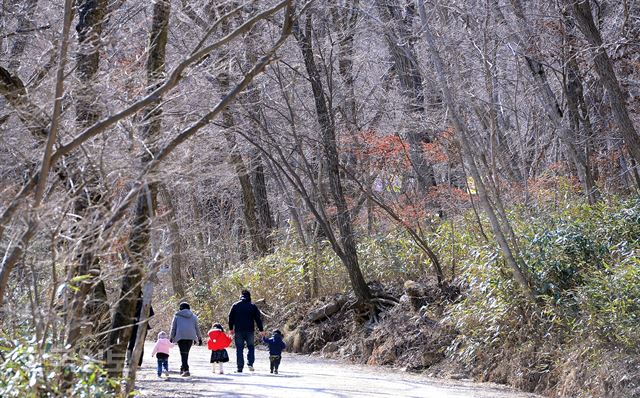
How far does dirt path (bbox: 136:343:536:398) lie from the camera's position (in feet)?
46.6

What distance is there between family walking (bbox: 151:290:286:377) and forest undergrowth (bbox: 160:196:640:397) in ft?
10.7

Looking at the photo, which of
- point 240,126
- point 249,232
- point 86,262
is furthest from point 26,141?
point 249,232

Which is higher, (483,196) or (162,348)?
(483,196)

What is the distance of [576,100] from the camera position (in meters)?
20.3

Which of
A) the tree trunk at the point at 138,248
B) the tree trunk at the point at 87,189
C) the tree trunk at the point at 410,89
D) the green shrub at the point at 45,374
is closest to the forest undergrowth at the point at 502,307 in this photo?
the tree trunk at the point at 410,89

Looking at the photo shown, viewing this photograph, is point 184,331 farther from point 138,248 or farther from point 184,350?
point 138,248

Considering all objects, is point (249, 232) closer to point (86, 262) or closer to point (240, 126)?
point (240, 126)

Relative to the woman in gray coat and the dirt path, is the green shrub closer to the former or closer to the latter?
the dirt path

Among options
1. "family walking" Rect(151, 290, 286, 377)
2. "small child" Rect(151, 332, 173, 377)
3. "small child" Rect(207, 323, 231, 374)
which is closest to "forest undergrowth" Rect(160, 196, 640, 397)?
"family walking" Rect(151, 290, 286, 377)

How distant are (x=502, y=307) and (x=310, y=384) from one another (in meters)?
3.94

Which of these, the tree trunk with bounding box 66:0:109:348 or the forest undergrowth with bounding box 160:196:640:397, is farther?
the forest undergrowth with bounding box 160:196:640:397

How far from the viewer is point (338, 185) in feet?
72.8

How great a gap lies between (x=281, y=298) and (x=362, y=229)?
3.04 meters

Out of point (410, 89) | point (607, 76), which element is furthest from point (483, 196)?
point (410, 89)
